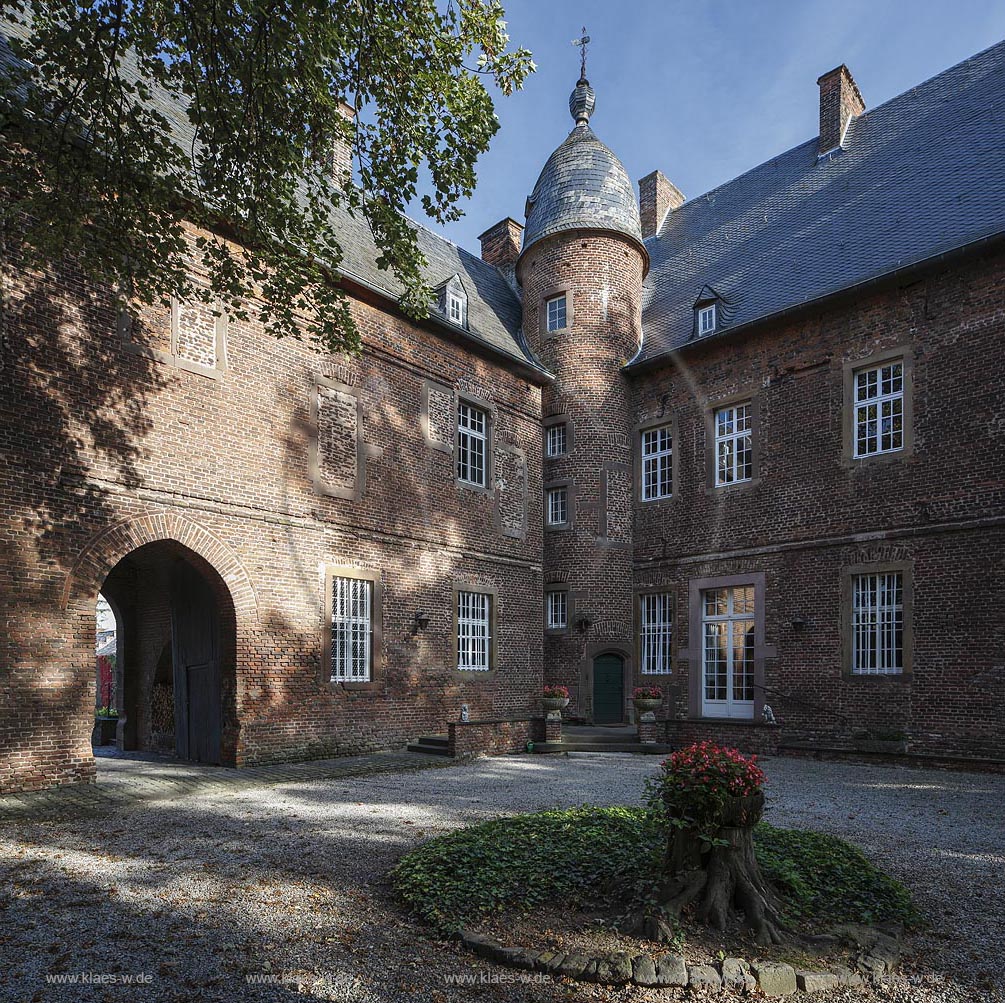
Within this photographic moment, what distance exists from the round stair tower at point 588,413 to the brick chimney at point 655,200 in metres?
3.93

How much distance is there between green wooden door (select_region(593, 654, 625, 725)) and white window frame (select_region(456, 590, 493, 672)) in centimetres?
281

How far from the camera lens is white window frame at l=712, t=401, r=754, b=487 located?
1609 centimetres

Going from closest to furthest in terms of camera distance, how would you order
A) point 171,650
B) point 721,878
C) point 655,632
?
point 721,878
point 171,650
point 655,632

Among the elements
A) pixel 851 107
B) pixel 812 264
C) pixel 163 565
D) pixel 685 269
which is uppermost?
pixel 851 107

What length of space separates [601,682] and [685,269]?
34.4ft

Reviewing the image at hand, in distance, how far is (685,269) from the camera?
20078mm

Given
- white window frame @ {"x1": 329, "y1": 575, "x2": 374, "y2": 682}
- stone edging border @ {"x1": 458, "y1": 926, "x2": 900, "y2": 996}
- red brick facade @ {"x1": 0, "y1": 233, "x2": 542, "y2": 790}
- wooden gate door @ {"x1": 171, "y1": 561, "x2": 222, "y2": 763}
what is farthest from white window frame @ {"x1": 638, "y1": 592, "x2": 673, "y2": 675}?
stone edging border @ {"x1": 458, "y1": 926, "x2": 900, "y2": 996}

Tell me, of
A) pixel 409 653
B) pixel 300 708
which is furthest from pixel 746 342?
pixel 300 708

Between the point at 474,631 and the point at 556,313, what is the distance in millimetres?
7841

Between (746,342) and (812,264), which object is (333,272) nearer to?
(746,342)

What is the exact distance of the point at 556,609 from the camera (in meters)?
18.1

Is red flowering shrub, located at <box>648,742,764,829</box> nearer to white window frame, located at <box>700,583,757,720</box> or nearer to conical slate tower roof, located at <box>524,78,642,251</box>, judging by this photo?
white window frame, located at <box>700,583,757,720</box>

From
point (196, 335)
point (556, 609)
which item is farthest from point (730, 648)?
point (196, 335)

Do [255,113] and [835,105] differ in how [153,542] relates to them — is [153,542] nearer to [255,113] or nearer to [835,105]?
[255,113]
